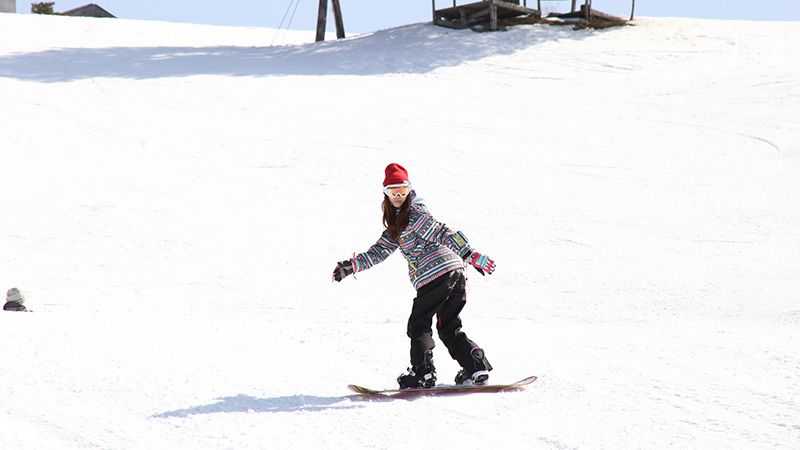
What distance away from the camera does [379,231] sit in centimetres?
1311

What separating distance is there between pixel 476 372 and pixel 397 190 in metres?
1.21

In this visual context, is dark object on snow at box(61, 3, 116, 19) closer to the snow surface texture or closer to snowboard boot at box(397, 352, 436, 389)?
the snow surface texture

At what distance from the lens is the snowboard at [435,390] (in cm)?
586

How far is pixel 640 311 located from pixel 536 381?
158 inches

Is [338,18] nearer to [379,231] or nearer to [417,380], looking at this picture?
[379,231]

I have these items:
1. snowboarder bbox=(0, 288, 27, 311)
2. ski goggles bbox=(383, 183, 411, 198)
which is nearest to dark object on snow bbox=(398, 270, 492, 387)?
ski goggles bbox=(383, 183, 411, 198)

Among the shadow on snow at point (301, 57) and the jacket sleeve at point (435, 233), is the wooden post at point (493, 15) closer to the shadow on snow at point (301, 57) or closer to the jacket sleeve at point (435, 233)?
the shadow on snow at point (301, 57)

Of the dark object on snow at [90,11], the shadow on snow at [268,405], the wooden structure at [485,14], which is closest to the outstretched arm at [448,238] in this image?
the shadow on snow at [268,405]

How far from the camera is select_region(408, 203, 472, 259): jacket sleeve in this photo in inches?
231

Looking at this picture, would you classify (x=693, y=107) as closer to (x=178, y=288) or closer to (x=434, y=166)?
(x=434, y=166)

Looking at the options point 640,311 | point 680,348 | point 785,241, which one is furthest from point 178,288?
point 785,241

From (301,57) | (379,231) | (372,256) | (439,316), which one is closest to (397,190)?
(372,256)

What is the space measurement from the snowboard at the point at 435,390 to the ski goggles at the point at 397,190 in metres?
1.15

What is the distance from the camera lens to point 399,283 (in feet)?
37.0
